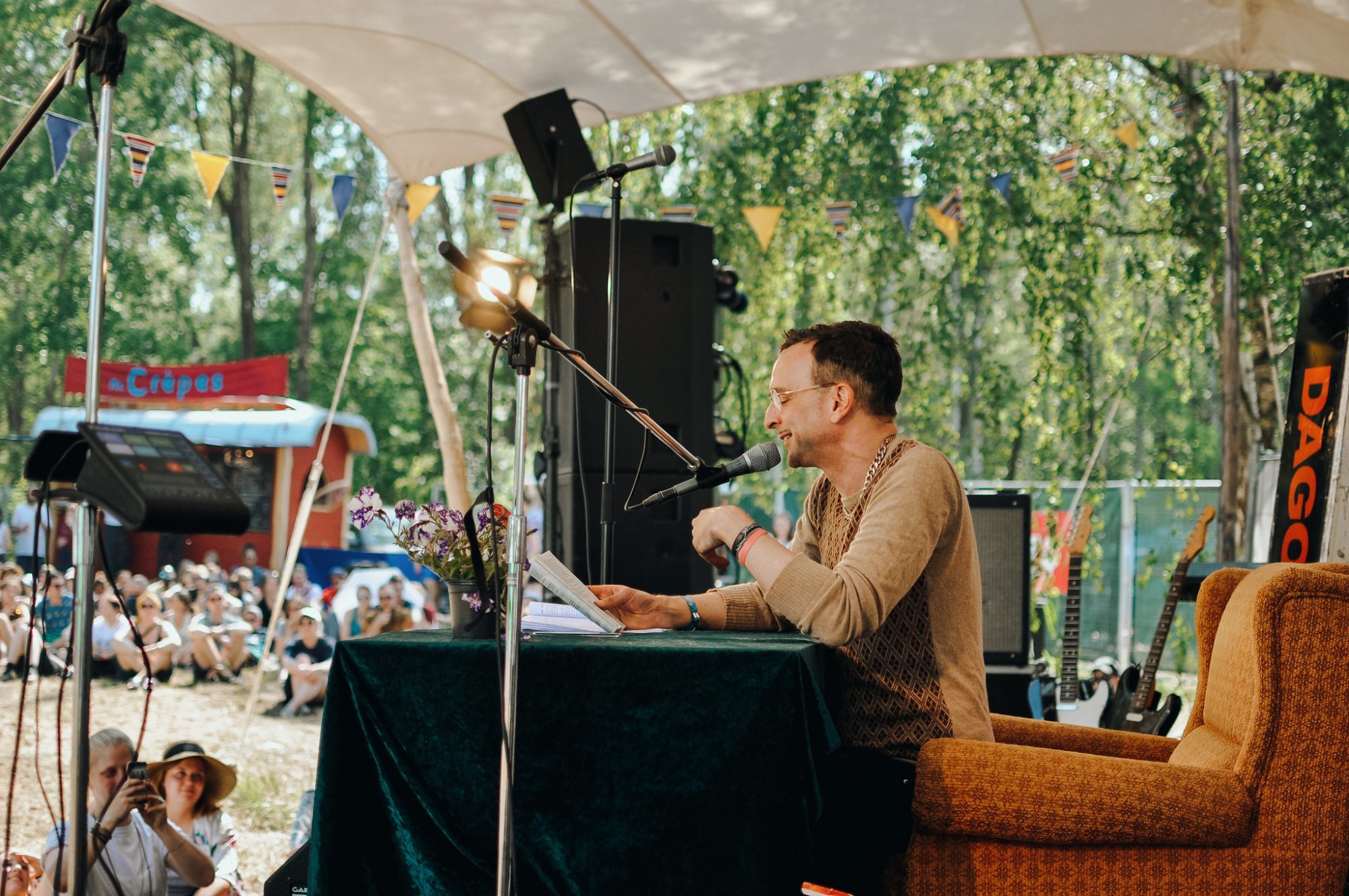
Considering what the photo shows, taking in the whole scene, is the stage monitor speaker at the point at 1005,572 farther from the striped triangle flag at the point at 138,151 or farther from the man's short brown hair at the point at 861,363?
the striped triangle flag at the point at 138,151

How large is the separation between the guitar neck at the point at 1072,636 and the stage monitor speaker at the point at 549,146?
250 centimetres

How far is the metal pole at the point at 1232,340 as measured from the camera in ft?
17.3

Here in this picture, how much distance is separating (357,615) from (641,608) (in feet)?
22.4

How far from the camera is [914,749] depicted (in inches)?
74.5

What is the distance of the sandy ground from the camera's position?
17.7ft

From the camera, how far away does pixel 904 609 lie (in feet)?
6.43

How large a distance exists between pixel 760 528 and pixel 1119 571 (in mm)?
8012

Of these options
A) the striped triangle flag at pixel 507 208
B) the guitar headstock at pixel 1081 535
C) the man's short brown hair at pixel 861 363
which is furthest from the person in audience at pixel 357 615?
the man's short brown hair at pixel 861 363

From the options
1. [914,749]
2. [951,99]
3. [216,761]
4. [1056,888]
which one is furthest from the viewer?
[951,99]

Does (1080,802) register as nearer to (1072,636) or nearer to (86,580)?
(86,580)

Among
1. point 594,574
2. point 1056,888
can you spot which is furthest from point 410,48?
point 1056,888

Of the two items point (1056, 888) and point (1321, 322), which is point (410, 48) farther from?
point (1056, 888)

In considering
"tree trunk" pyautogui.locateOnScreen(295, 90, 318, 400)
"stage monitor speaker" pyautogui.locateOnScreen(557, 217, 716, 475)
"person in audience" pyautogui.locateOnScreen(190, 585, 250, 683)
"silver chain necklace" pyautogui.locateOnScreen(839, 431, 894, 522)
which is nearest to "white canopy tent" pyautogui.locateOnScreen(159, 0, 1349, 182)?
"stage monitor speaker" pyautogui.locateOnScreen(557, 217, 716, 475)

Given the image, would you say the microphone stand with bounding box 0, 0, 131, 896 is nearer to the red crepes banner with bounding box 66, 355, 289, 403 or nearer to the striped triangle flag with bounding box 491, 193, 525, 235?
the striped triangle flag with bounding box 491, 193, 525, 235
